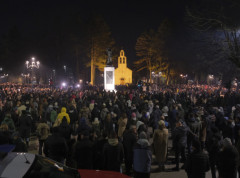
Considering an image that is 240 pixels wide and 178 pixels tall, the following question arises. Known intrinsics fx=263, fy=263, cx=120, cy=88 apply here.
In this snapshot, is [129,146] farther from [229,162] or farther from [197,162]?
[229,162]

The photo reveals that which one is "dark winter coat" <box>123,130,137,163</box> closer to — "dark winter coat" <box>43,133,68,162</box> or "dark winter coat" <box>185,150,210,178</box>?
"dark winter coat" <box>43,133,68,162</box>

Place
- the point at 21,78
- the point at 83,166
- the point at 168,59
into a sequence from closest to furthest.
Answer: the point at 83,166 → the point at 168,59 → the point at 21,78

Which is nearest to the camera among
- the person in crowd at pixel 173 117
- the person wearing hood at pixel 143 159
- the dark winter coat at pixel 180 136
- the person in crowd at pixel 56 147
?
the person wearing hood at pixel 143 159

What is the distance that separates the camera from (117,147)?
5.93 metres

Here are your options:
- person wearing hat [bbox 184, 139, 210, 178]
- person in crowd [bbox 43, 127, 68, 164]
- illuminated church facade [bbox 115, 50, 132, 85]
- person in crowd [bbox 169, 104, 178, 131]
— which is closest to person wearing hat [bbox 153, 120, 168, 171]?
person wearing hat [bbox 184, 139, 210, 178]

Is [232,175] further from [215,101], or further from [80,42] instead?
[80,42]

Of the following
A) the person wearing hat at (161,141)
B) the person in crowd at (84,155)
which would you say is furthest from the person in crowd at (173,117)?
the person in crowd at (84,155)

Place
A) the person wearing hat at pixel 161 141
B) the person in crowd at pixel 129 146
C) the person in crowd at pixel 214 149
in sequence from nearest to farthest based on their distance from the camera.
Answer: the person in crowd at pixel 214 149, the person in crowd at pixel 129 146, the person wearing hat at pixel 161 141

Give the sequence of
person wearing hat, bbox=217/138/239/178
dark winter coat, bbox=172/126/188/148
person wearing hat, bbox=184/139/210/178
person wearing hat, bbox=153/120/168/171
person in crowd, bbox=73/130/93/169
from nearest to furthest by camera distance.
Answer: person wearing hat, bbox=184/139/210/178 → person wearing hat, bbox=217/138/239/178 → person in crowd, bbox=73/130/93/169 → person wearing hat, bbox=153/120/168/171 → dark winter coat, bbox=172/126/188/148

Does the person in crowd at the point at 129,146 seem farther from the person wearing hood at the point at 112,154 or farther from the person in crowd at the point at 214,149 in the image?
the person in crowd at the point at 214,149

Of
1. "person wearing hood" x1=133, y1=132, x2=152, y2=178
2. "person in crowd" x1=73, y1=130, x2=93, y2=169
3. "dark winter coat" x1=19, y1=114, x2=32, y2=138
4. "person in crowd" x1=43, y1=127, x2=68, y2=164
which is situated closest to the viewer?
"person wearing hood" x1=133, y1=132, x2=152, y2=178

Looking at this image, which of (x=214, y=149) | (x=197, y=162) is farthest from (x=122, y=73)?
(x=197, y=162)

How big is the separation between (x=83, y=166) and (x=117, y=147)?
861mm

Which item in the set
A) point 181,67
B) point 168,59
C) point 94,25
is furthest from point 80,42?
point 181,67
